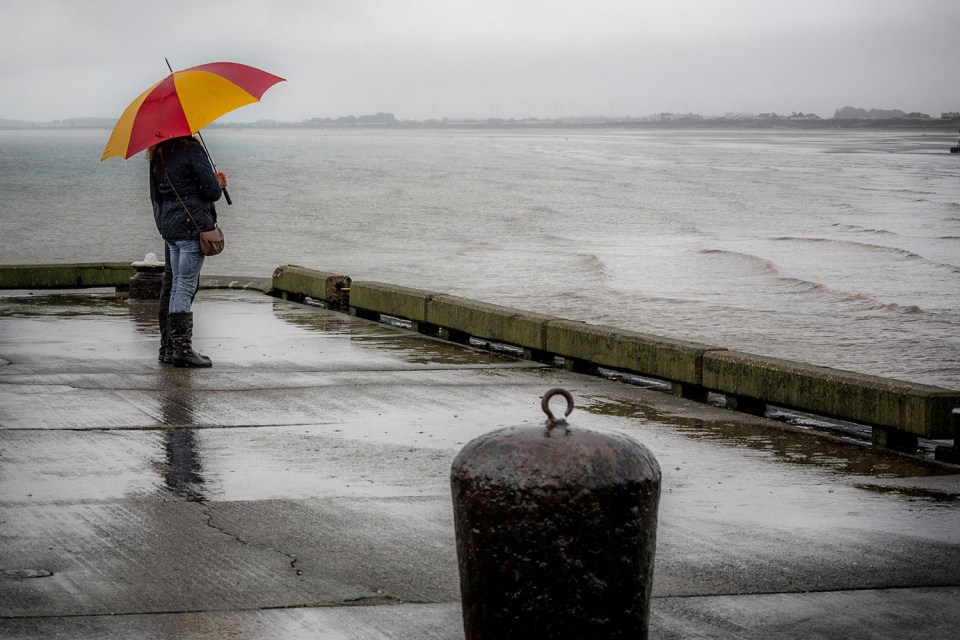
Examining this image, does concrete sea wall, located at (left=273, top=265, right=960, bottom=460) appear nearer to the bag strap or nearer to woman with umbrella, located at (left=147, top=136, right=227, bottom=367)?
woman with umbrella, located at (left=147, top=136, right=227, bottom=367)

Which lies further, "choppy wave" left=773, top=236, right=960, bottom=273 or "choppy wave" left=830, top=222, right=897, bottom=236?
"choppy wave" left=830, top=222, right=897, bottom=236

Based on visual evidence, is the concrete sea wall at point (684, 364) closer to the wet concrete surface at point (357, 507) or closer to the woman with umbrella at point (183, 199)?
the wet concrete surface at point (357, 507)

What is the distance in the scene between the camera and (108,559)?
5508 mm

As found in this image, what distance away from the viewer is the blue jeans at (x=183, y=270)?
1050cm

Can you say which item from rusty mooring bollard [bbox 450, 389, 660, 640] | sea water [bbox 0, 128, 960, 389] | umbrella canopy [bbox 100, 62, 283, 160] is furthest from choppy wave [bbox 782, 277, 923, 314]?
rusty mooring bollard [bbox 450, 389, 660, 640]

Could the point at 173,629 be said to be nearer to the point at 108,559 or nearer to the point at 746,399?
the point at 108,559

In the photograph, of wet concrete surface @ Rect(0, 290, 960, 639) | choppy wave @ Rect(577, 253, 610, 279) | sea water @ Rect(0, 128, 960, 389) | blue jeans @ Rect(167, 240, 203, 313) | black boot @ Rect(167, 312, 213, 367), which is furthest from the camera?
choppy wave @ Rect(577, 253, 610, 279)

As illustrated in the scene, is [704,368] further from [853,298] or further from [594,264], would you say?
[594,264]

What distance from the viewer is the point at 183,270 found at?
10.6 meters

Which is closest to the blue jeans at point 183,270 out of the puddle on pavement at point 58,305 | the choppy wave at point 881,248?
the puddle on pavement at point 58,305

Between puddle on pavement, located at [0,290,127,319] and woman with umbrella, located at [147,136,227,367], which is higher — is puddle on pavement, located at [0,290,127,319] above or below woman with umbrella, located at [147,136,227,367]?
below

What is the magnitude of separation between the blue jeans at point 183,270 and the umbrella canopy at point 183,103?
0.87 metres

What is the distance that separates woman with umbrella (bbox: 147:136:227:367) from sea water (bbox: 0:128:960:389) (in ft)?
37.5

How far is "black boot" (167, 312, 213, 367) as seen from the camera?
426 inches
